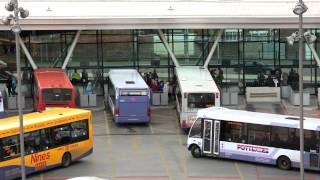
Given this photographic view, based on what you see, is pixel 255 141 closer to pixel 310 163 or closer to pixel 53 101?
pixel 310 163

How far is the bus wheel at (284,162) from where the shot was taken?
90.7 feet

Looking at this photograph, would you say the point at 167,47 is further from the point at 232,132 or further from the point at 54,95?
the point at 232,132

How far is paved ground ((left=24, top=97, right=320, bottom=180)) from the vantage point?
26828 mm

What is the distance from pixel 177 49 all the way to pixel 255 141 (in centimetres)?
1624

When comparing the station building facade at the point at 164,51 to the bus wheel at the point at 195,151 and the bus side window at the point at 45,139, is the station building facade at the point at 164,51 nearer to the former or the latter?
the bus wheel at the point at 195,151

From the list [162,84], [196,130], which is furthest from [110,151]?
[162,84]

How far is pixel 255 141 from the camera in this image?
28375 mm

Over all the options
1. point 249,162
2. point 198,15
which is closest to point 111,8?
point 198,15

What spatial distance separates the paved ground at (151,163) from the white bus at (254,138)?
41cm

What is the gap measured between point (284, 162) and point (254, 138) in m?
1.48

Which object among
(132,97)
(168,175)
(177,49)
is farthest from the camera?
(177,49)

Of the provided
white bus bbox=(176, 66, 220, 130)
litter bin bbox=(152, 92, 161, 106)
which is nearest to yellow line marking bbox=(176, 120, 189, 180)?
white bus bbox=(176, 66, 220, 130)

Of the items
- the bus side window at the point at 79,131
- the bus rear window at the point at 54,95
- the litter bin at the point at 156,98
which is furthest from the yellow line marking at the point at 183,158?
the bus rear window at the point at 54,95

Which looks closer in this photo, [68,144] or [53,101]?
[68,144]
